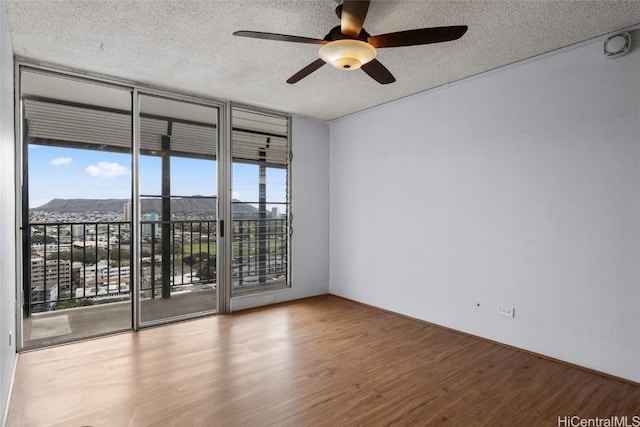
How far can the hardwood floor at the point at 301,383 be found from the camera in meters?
2.12

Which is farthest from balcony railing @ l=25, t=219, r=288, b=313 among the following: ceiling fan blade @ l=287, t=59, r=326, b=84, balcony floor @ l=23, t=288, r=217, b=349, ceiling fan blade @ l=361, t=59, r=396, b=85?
ceiling fan blade @ l=361, t=59, r=396, b=85

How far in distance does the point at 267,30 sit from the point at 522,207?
2679mm

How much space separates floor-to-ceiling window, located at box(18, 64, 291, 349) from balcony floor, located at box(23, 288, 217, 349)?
0.07 ft

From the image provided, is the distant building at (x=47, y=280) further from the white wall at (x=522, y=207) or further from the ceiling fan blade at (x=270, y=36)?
the white wall at (x=522, y=207)

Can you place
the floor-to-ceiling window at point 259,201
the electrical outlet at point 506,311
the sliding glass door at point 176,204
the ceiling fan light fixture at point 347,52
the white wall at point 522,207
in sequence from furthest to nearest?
1. the floor-to-ceiling window at point 259,201
2. the sliding glass door at point 176,204
3. the electrical outlet at point 506,311
4. the white wall at point 522,207
5. the ceiling fan light fixture at point 347,52

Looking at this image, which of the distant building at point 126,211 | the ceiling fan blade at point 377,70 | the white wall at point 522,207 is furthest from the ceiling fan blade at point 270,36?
the distant building at point 126,211

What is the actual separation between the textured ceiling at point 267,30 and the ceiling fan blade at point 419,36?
27cm

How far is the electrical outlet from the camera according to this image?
319cm

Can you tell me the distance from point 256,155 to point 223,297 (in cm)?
192

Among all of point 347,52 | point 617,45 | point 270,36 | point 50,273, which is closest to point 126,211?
point 50,273

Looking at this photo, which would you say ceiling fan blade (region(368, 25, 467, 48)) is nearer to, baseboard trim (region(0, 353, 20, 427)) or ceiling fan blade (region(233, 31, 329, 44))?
ceiling fan blade (region(233, 31, 329, 44))

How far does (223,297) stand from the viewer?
427cm

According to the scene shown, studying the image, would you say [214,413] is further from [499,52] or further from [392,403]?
[499,52]

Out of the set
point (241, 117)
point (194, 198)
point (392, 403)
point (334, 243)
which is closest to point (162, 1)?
point (241, 117)
